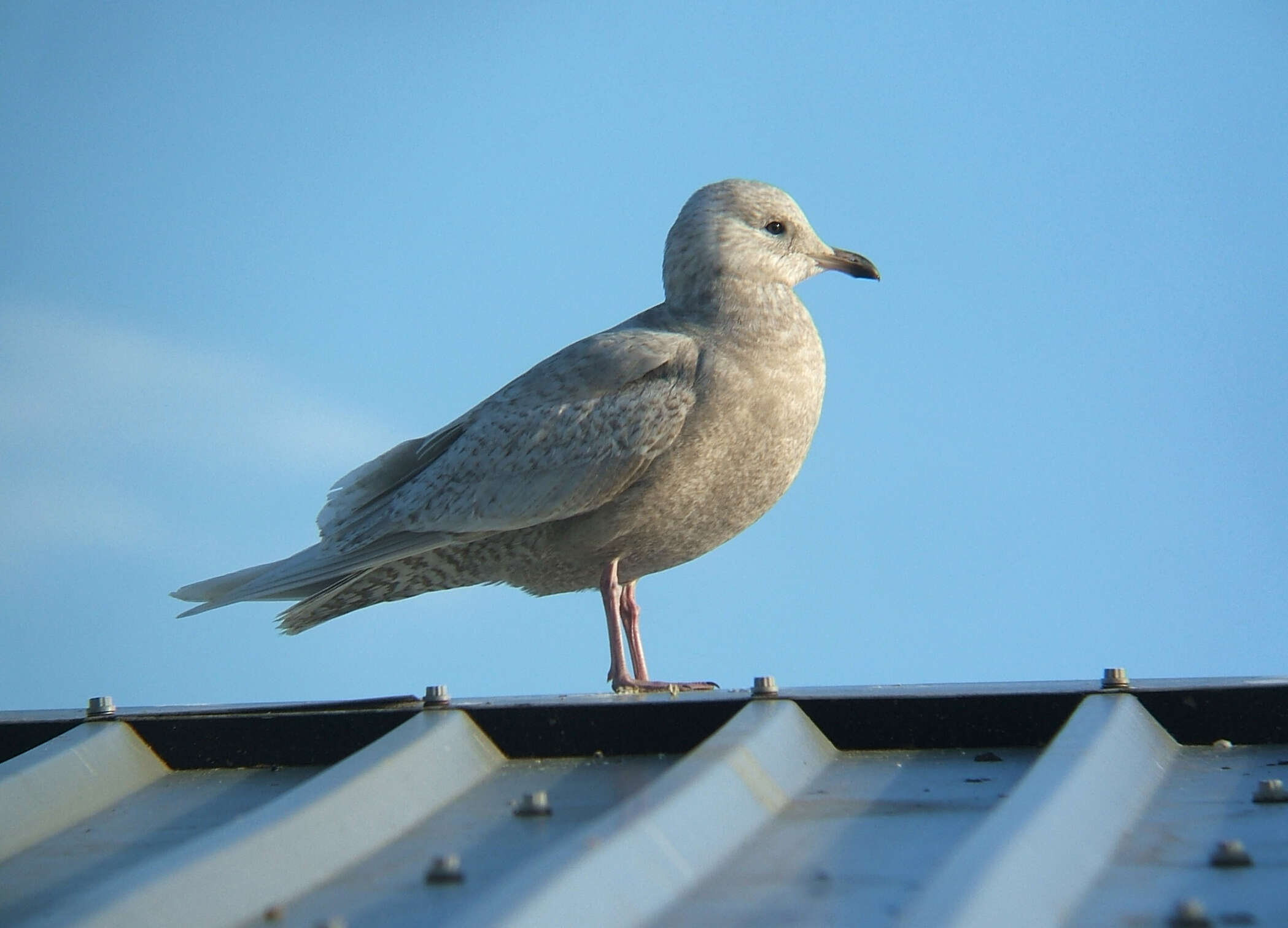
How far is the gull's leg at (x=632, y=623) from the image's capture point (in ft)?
24.0

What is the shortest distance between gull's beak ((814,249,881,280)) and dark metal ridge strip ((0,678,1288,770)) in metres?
Result: 3.90

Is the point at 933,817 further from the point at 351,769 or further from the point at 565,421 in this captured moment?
the point at 565,421

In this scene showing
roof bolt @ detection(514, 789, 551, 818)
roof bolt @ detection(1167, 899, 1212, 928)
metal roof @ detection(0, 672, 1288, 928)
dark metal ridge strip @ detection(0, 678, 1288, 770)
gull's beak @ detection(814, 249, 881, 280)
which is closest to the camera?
roof bolt @ detection(1167, 899, 1212, 928)

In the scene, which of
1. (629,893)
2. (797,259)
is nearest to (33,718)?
(629,893)

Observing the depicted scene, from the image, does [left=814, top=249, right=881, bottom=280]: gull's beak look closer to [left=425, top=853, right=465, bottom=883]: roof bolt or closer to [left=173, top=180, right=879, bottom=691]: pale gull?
[left=173, top=180, right=879, bottom=691]: pale gull

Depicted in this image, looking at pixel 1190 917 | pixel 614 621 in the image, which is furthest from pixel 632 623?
pixel 1190 917

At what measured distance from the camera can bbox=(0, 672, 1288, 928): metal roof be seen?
263cm

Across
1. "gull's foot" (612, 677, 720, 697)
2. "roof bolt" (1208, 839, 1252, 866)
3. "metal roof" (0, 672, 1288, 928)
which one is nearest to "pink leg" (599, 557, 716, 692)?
"gull's foot" (612, 677, 720, 697)

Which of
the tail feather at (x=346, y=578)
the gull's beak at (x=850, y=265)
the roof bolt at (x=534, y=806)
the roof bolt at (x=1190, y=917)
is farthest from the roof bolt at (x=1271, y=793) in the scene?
the gull's beak at (x=850, y=265)

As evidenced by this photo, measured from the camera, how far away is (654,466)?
6719 millimetres

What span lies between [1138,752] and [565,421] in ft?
12.1

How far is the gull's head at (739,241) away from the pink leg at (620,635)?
1437 millimetres

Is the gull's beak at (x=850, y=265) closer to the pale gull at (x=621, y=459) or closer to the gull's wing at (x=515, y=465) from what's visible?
the pale gull at (x=621, y=459)

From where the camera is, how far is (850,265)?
26.0 ft
